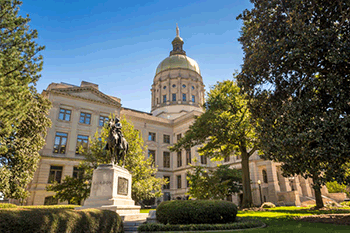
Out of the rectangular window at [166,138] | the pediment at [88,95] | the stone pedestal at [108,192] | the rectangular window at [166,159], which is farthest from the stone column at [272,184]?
the pediment at [88,95]

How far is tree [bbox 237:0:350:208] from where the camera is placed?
30.6 ft

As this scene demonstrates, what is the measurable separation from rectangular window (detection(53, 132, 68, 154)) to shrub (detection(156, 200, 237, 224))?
3133 cm

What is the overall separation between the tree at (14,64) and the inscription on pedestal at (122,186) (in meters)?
7.05

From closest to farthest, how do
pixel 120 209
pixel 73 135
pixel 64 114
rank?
pixel 120 209, pixel 73 135, pixel 64 114

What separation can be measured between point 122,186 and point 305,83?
11398 mm

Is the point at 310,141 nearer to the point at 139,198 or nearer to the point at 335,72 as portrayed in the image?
the point at 335,72

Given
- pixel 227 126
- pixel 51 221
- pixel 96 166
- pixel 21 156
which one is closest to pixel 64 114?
pixel 96 166

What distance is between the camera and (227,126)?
65.1 ft

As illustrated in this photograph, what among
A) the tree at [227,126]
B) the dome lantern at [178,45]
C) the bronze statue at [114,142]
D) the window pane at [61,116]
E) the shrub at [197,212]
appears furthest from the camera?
the dome lantern at [178,45]

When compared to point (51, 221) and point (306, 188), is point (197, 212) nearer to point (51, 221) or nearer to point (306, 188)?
point (51, 221)

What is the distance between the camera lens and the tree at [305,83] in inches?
367

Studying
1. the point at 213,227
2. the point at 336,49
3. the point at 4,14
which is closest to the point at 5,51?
the point at 4,14

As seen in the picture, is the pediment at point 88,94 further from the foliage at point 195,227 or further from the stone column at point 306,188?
the stone column at point 306,188

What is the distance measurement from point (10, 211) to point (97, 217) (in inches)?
122
